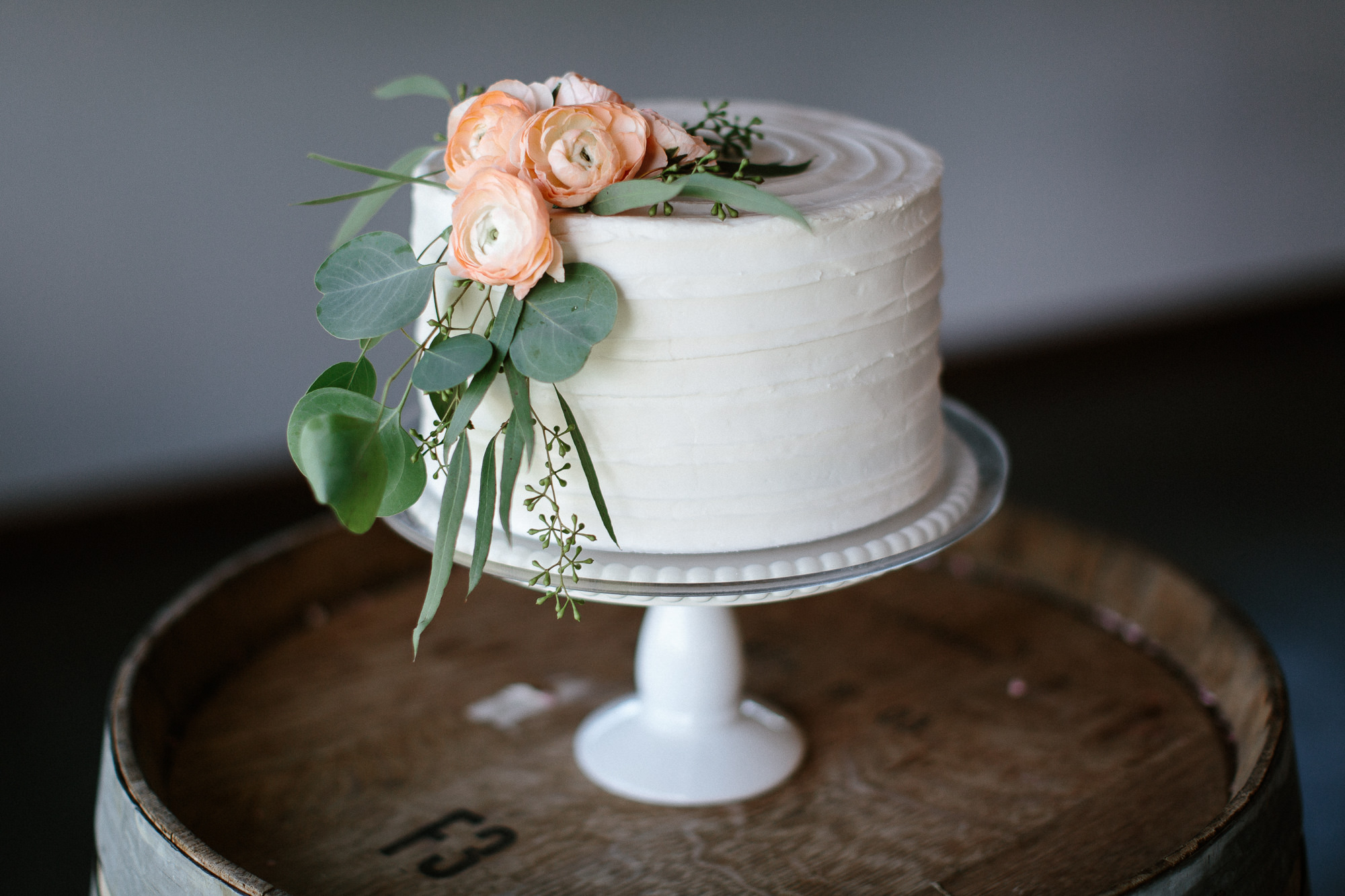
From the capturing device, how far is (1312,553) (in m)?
2.96

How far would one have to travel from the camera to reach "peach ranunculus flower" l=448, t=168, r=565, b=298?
906 millimetres

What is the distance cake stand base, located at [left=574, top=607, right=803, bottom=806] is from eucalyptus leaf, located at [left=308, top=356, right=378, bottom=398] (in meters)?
0.44

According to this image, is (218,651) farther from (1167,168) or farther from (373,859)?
(1167,168)

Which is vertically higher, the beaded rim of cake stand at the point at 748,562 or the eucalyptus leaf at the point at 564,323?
the eucalyptus leaf at the point at 564,323

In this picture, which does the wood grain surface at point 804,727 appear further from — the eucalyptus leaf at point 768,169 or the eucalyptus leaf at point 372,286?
the eucalyptus leaf at point 768,169

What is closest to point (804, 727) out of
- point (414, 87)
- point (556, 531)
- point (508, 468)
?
point (556, 531)

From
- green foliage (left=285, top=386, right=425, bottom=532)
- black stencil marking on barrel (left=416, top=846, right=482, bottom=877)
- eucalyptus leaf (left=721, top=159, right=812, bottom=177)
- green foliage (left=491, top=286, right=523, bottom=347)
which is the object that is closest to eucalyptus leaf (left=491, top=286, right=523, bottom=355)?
green foliage (left=491, top=286, right=523, bottom=347)

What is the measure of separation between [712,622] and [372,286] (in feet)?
1.74

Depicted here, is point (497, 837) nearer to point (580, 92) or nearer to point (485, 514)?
point (485, 514)

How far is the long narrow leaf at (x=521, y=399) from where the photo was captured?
94 cm

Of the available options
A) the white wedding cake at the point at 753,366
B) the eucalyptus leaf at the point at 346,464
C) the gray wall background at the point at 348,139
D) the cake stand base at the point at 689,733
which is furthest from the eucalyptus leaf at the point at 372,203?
the gray wall background at the point at 348,139

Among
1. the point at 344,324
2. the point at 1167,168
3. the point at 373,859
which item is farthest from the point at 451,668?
the point at 1167,168

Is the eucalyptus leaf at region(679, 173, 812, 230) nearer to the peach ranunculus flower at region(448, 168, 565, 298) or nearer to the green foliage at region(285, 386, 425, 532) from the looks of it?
the peach ranunculus flower at region(448, 168, 565, 298)

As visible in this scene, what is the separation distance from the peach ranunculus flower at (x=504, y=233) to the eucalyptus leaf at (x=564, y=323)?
19mm
